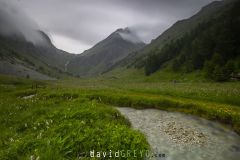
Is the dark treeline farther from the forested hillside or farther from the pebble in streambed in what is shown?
the pebble in streambed

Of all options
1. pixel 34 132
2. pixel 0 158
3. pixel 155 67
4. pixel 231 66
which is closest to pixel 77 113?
pixel 34 132

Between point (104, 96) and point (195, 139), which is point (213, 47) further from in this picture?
point (195, 139)

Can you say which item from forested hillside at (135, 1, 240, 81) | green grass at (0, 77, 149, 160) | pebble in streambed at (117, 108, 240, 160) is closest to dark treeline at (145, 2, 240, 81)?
forested hillside at (135, 1, 240, 81)

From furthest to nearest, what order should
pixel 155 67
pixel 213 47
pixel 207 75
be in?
pixel 155 67 → pixel 213 47 → pixel 207 75

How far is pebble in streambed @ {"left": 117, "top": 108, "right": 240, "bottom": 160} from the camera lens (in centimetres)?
1538

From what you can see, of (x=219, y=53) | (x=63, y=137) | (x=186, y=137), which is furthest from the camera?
(x=219, y=53)

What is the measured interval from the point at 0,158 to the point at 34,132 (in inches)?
147

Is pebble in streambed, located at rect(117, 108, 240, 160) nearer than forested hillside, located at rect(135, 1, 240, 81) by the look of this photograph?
Yes

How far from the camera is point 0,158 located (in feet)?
38.5

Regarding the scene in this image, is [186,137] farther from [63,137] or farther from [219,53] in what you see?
[219,53]

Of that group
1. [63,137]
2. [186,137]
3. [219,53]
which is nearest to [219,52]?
[219,53]

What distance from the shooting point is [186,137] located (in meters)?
18.2

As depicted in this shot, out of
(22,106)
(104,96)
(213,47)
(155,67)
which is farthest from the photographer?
(155,67)

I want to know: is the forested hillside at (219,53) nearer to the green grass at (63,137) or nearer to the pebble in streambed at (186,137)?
the pebble in streambed at (186,137)
